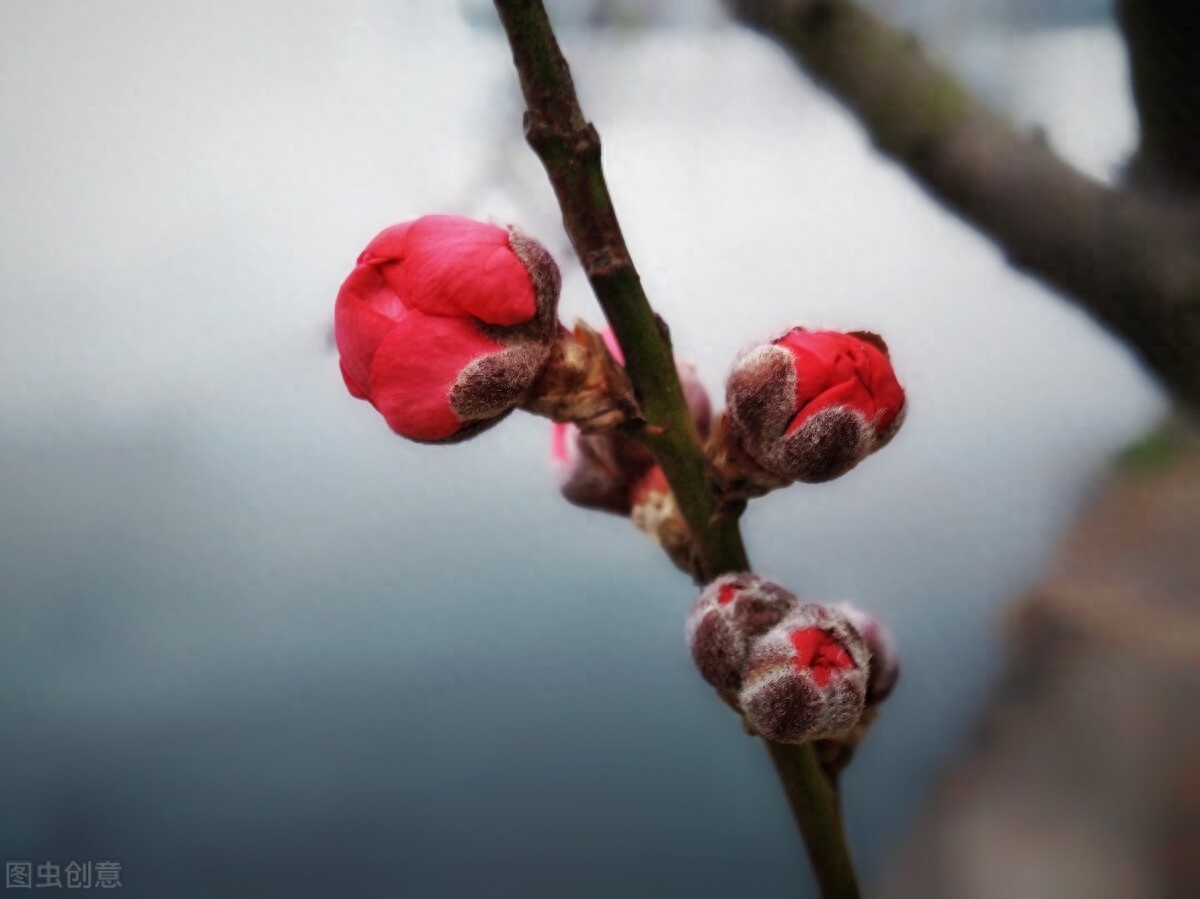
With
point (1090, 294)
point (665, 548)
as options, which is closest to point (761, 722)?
point (665, 548)

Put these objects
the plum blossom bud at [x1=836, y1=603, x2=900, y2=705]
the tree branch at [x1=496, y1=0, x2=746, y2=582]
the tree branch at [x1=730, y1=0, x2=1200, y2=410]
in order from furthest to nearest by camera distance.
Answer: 1. the tree branch at [x1=730, y1=0, x2=1200, y2=410]
2. the plum blossom bud at [x1=836, y1=603, x2=900, y2=705]
3. the tree branch at [x1=496, y1=0, x2=746, y2=582]

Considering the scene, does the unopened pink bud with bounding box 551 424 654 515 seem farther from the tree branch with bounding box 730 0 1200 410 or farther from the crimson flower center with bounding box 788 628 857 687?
the tree branch with bounding box 730 0 1200 410

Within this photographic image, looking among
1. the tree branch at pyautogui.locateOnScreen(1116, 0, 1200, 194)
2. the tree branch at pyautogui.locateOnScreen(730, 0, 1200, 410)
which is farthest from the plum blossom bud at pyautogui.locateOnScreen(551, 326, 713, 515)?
the tree branch at pyautogui.locateOnScreen(1116, 0, 1200, 194)

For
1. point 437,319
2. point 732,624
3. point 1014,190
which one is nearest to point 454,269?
point 437,319

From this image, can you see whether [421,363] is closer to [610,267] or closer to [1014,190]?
[610,267]

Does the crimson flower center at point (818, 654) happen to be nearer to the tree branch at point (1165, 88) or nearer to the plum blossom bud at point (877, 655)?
the plum blossom bud at point (877, 655)

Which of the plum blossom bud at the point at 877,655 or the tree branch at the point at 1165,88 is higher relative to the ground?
the tree branch at the point at 1165,88

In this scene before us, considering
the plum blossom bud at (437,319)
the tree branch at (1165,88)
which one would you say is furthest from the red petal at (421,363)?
the tree branch at (1165,88)
